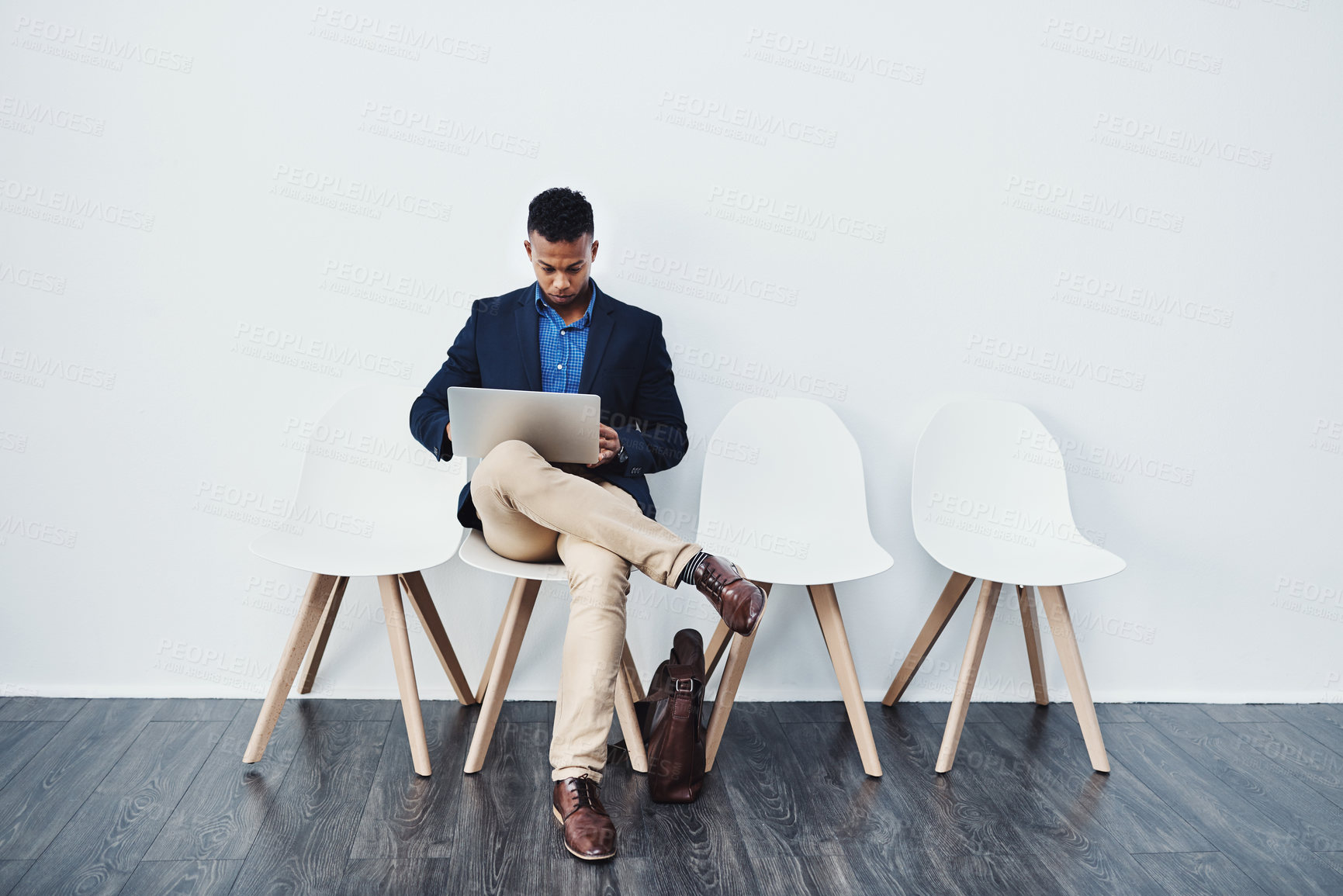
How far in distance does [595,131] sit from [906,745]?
1827 mm

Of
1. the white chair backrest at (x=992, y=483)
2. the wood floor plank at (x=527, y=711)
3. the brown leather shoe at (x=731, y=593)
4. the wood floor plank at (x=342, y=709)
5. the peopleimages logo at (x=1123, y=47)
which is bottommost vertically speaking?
the wood floor plank at (x=342, y=709)

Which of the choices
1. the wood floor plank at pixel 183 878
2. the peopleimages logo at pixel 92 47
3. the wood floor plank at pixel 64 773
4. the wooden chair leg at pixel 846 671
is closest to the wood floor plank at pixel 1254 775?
the wooden chair leg at pixel 846 671

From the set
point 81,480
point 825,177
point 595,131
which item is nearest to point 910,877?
point 825,177

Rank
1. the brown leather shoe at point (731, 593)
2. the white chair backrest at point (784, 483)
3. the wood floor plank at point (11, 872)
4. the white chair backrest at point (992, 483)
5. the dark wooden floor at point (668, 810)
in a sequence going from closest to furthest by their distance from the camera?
1. the wood floor plank at point (11, 872)
2. the dark wooden floor at point (668, 810)
3. the brown leather shoe at point (731, 593)
4. the white chair backrest at point (784, 483)
5. the white chair backrest at point (992, 483)

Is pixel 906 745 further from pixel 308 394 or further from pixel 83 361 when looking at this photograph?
pixel 83 361

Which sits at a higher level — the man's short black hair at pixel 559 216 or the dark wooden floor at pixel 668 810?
the man's short black hair at pixel 559 216

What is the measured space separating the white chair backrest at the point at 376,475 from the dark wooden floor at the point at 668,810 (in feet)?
1.74

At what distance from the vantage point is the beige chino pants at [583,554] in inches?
73.5

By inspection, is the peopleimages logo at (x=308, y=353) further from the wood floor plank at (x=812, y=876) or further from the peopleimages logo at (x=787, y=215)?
the wood floor plank at (x=812, y=876)

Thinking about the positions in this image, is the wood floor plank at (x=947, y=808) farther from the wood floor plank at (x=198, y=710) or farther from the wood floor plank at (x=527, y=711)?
the wood floor plank at (x=198, y=710)

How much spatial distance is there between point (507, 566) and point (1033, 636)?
153 cm

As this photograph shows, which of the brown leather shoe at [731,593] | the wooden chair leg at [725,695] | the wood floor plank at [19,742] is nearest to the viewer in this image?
the brown leather shoe at [731,593]

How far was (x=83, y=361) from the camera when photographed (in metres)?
2.39

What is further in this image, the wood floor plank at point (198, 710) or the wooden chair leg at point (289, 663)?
the wood floor plank at point (198, 710)
